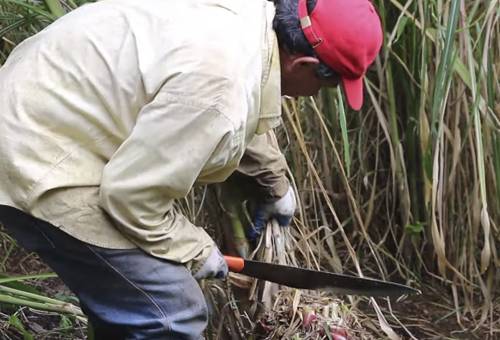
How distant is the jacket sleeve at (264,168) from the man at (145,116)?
33 centimetres

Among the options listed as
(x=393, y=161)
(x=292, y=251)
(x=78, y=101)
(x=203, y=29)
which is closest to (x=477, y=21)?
(x=393, y=161)

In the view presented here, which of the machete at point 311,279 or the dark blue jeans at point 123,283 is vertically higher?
the dark blue jeans at point 123,283

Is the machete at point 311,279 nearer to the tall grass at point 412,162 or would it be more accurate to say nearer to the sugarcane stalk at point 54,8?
the tall grass at point 412,162

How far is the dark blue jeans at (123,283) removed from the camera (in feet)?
6.24

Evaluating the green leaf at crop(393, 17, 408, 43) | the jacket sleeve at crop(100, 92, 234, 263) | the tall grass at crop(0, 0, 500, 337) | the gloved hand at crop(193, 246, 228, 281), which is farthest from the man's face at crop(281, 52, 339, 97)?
the green leaf at crop(393, 17, 408, 43)

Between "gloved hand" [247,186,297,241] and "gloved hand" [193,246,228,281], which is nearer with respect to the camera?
"gloved hand" [193,246,228,281]

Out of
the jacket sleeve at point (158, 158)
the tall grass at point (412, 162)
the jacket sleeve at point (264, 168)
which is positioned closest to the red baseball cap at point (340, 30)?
the jacket sleeve at point (158, 158)

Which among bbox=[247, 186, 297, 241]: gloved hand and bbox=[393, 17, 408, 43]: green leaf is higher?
bbox=[393, 17, 408, 43]: green leaf

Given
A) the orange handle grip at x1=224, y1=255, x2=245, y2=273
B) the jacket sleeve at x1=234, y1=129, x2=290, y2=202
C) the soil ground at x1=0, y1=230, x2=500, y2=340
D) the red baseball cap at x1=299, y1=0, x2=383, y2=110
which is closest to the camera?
the red baseball cap at x1=299, y1=0, x2=383, y2=110

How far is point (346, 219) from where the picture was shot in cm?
310

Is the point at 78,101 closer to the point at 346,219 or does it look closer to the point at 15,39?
the point at 15,39

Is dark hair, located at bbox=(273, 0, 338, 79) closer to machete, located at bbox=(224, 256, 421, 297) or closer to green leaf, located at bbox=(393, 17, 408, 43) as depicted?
machete, located at bbox=(224, 256, 421, 297)

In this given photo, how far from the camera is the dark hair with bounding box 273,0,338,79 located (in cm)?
182

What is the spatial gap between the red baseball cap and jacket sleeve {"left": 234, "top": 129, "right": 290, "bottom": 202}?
1.57 ft
